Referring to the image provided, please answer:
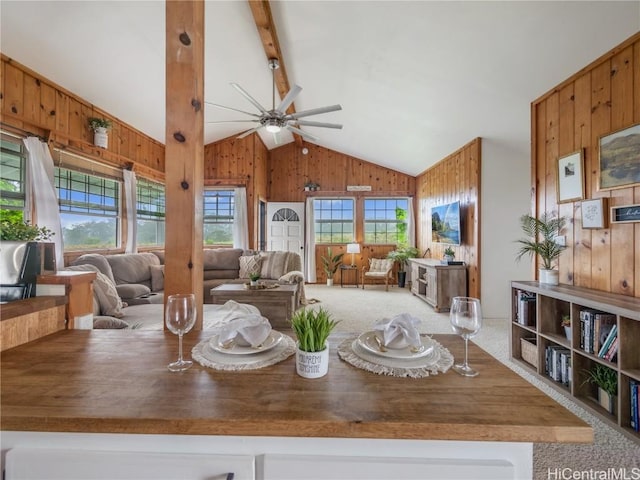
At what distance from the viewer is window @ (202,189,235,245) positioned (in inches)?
250

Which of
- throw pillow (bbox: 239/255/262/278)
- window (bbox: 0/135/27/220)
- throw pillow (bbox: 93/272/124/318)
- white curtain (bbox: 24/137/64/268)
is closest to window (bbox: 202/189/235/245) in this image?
throw pillow (bbox: 239/255/262/278)

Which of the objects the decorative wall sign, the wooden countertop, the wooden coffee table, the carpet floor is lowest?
the carpet floor

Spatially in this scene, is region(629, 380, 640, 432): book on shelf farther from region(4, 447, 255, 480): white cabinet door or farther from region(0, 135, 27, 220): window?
region(0, 135, 27, 220): window

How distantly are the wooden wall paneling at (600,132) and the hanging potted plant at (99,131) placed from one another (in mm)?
5012

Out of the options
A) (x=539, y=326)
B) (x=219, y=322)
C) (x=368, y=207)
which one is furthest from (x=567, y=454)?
(x=368, y=207)

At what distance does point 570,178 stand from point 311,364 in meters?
2.89

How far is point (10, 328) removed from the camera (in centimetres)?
94

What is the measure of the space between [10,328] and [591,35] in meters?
3.54

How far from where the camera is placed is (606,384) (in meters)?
1.91

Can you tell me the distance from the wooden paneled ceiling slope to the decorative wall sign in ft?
3.77

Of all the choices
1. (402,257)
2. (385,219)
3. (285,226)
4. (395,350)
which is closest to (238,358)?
(395,350)

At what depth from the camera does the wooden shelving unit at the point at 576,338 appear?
5.78 ft

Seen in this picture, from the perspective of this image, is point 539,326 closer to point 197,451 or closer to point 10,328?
point 197,451

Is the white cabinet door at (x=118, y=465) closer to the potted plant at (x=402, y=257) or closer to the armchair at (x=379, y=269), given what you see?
the armchair at (x=379, y=269)
